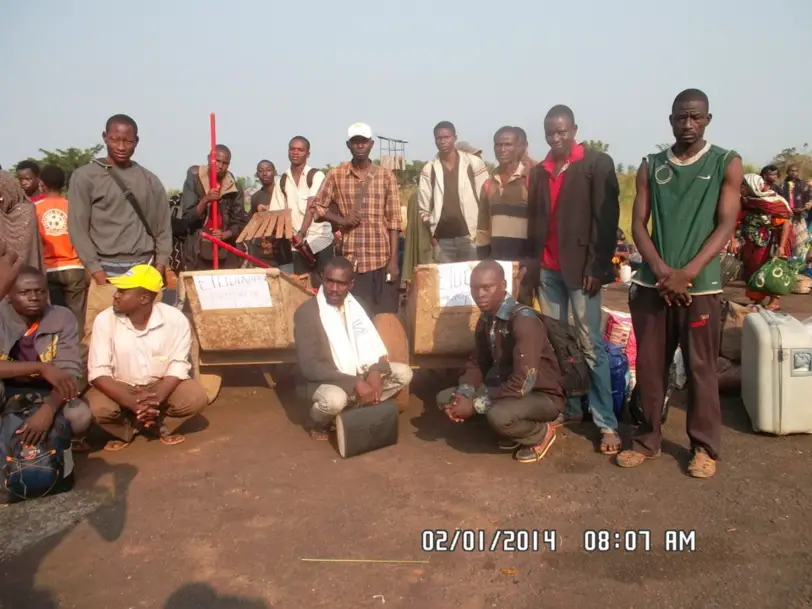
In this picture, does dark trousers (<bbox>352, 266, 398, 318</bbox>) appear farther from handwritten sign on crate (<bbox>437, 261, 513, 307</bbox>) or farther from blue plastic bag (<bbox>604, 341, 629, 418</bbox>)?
blue plastic bag (<bbox>604, 341, 629, 418</bbox>)

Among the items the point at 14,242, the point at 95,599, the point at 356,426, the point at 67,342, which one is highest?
the point at 14,242

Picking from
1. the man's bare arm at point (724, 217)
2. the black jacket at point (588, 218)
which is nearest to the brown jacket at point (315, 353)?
the black jacket at point (588, 218)

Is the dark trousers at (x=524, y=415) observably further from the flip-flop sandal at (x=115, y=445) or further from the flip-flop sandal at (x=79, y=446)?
the flip-flop sandal at (x=79, y=446)

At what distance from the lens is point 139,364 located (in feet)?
15.5

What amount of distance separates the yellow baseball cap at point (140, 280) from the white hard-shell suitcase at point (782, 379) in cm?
416

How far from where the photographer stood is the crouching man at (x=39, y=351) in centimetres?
424

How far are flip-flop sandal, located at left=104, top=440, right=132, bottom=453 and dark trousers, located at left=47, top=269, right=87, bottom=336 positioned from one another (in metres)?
1.64

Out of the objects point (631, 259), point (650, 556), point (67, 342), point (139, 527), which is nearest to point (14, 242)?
point (67, 342)

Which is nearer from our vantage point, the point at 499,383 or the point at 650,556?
the point at 650,556

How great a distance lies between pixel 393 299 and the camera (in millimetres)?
6570

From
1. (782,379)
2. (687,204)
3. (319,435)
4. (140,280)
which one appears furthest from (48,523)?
(782,379)

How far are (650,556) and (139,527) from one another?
8.50 feet

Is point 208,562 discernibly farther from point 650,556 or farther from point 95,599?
point 650,556

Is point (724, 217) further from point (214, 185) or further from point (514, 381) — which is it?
point (214, 185)
